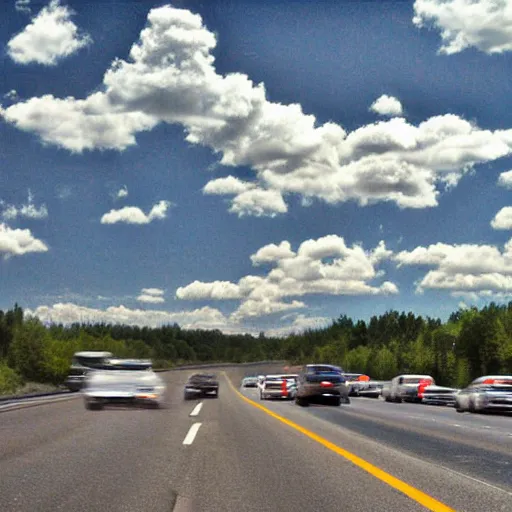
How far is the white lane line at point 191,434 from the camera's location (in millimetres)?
13836

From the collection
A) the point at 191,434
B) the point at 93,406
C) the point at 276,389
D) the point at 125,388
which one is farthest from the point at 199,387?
the point at 191,434

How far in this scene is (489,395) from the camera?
91.7 ft

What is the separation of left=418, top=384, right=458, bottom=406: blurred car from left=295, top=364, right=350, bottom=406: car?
8.07 meters

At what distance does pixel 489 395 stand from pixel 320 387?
690 centimetres

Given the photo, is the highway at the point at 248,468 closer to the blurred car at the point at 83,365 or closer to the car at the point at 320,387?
the car at the point at 320,387

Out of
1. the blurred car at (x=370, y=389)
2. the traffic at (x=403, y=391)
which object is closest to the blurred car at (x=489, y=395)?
the traffic at (x=403, y=391)

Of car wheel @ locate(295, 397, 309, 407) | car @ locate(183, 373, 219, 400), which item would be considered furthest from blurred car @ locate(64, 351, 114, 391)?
car wheel @ locate(295, 397, 309, 407)

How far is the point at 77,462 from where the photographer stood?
10664mm

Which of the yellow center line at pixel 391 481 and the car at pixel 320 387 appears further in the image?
the car at pixel 320 387

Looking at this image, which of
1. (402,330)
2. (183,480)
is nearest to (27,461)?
(183,480)

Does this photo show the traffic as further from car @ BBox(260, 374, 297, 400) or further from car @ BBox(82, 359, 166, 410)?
car @ BBox(82, 359, 166, 410)

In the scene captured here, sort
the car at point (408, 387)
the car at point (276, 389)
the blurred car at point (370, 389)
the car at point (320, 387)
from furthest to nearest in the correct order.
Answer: the blurred car at point (370, 389) → the car at point (408, 387) → the car at point (276, 389) → the car at point (320, 387)

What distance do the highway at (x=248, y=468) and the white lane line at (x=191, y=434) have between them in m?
0.04

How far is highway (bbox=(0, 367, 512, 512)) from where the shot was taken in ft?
25.0
